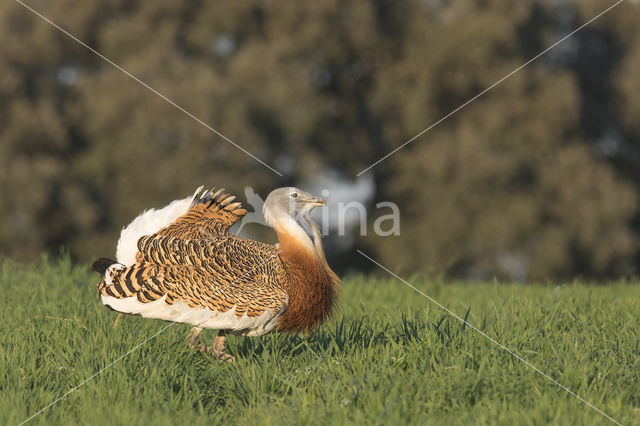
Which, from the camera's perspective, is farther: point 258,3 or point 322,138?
point 258,3

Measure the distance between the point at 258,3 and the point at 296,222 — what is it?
12.2 metres

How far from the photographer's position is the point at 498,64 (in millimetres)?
14461

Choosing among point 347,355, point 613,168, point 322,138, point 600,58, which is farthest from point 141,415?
point 600,58

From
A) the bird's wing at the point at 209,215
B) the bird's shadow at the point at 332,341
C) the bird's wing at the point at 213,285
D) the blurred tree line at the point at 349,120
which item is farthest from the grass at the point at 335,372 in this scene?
the blurred tree line at the point at 349,120

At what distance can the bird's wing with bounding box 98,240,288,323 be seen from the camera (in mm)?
4258

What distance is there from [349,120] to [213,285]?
11.7 meters

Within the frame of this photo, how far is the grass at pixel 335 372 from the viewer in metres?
3.55

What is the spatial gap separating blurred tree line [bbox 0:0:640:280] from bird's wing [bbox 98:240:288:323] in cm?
867

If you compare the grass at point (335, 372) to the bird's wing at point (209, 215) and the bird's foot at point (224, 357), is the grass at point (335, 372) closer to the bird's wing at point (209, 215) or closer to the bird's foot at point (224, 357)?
the bird's foot at point (224, 357)

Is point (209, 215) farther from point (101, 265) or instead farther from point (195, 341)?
point (195, 341)

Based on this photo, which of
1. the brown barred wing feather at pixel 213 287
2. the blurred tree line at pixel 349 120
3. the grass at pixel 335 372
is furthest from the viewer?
the blurred tree line at pixel 349 120

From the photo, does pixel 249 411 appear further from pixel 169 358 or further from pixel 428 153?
pixel 428 153

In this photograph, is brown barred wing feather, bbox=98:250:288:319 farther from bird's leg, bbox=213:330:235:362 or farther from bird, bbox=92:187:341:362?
bird's leg, bbox=213:330:235:362

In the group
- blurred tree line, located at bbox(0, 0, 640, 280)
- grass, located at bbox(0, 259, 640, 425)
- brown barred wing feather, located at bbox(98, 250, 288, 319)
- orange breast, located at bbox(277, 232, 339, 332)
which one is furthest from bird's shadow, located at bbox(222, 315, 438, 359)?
blurred tree line, located at bbox(0, 0, 640, 280)
